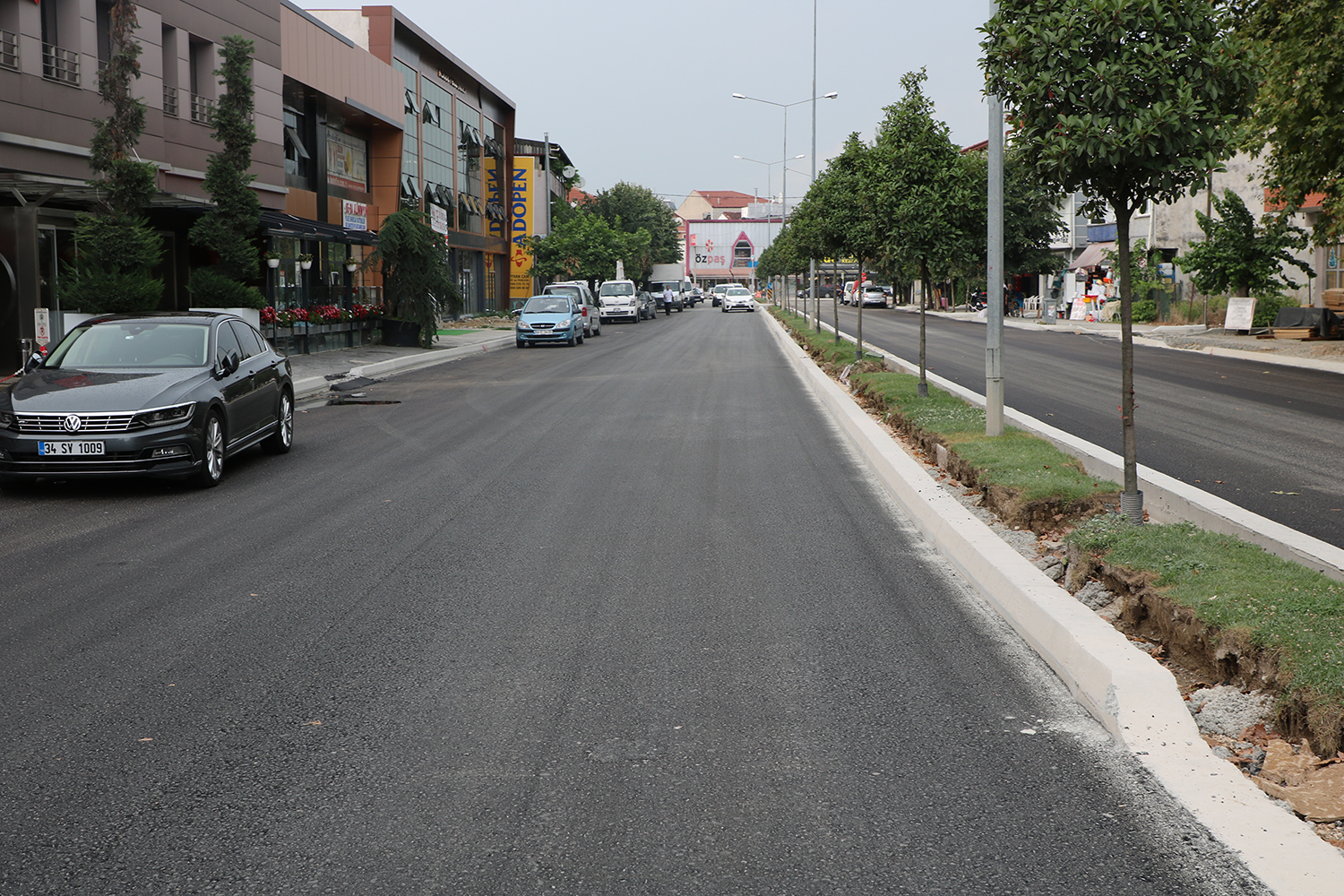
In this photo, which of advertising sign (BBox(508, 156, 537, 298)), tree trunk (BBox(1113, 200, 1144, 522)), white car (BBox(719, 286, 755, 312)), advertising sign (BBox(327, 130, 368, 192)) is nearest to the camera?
tree trunk (BBox(1113, 200, 1144, 522))

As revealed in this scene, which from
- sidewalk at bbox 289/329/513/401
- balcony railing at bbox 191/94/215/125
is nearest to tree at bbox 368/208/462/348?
sidewalk at bbox 289/329/513/401

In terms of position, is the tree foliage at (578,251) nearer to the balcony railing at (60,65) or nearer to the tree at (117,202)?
the balcony railing at (60,65)

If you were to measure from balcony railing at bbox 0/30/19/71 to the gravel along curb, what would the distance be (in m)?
18.0

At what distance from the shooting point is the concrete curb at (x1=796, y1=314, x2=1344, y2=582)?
704cm

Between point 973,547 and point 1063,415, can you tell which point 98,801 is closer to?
point 973,547

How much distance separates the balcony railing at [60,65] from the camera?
67.3 feet

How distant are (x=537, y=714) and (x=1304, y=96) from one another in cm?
2186

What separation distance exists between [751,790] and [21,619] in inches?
168

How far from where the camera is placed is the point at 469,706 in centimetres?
493

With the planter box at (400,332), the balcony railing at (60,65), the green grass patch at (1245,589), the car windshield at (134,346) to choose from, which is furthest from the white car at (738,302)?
the green grass patch at (1245,589)

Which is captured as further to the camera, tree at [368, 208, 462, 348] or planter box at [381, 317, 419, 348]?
planter box at [381, 317, 419, 348]

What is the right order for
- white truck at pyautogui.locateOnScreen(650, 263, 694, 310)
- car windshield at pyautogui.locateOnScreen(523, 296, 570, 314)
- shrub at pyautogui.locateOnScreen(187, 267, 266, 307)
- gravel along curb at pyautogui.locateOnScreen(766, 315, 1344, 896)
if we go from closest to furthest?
gravel along curb at pyautogui.locateOnScreen(766, 315, 1344, 896), shrub at pyautogui.locateOnScreen(187, 267, 266, 307), car windshield at pyautogui.locateOnScreen(523, 296, 570, 314), white truck at pyautogui.locateOnScreen(650, 263, 694, 310)

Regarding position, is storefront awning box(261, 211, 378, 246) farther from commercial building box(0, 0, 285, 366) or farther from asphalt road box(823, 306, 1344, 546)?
asphalt road box(823, 306, 1344, 546)

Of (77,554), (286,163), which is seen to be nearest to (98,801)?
(77,554)
